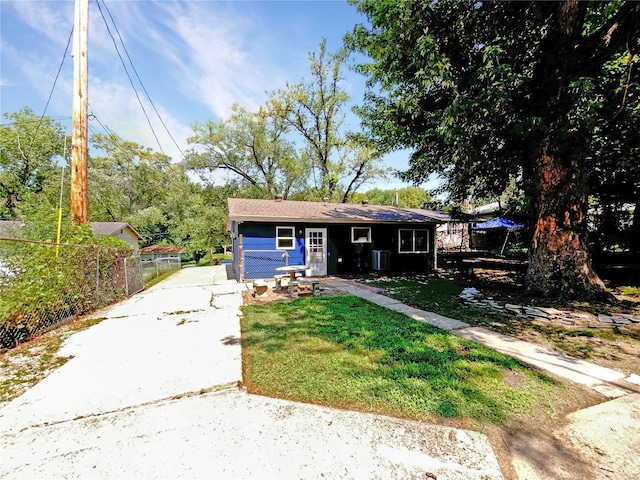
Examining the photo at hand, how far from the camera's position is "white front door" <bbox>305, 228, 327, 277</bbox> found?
11.2 metres

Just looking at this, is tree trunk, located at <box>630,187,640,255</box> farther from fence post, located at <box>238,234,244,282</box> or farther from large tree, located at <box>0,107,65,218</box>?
large tree, located at <box>0,107,65,218</box>

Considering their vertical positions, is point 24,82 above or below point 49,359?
above

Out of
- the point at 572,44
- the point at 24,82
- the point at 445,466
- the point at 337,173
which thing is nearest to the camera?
the point at 445,466

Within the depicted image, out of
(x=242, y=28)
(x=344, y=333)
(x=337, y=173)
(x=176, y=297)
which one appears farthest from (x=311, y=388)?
(x=337, y=173)

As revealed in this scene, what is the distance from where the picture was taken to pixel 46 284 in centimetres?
461

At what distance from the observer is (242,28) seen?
9.63 metres

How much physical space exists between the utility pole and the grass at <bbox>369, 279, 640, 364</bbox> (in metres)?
8.11

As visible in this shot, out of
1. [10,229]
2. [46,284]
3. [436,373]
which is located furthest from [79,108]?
[436,373]

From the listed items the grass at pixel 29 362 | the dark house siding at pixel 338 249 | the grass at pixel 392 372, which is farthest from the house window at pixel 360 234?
the grass at pixel 29 362

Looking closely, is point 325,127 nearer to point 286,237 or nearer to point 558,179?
point 286,237

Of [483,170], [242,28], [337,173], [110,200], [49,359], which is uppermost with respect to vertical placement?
[242,28]

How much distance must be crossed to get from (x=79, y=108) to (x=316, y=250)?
8248mm

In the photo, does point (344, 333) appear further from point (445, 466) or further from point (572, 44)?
point (572, 44)

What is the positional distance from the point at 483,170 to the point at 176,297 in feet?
31.9
